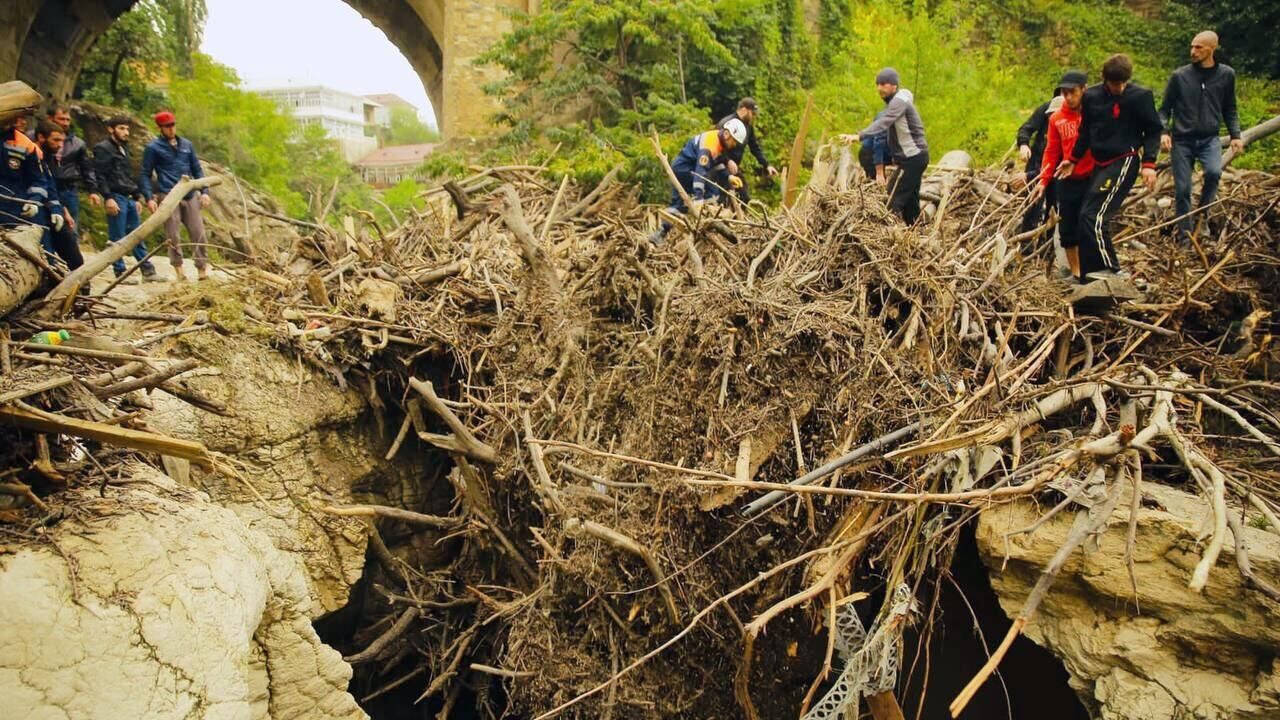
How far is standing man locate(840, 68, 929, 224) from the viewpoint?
6.32 meters

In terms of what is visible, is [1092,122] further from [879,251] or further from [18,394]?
[18,394]

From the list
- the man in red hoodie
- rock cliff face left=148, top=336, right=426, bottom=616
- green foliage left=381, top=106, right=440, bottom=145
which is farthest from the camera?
green foliage left=381, top=106, right=440, bottom=145

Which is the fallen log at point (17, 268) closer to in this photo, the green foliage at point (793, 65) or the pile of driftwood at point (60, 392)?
the pile of driftwood at point (60, 392)

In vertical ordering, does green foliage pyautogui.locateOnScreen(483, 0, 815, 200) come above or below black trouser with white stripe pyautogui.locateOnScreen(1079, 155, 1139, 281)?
above

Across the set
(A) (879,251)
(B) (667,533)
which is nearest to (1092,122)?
(A) (879,251)

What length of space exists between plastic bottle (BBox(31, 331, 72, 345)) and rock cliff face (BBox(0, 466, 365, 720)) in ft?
1.81

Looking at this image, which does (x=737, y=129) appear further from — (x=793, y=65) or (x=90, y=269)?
(x=793, y=65)

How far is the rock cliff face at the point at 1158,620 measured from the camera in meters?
3.38

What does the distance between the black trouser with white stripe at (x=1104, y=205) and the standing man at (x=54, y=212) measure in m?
6.38

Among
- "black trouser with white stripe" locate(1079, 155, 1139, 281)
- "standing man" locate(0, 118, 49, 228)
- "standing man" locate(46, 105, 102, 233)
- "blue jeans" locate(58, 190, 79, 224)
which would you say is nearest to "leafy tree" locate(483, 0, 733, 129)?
"standing man" locate(46, 105, 102, 233)

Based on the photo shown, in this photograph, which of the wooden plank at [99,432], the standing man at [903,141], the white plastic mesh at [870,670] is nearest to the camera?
the wooden plank at [99,432]

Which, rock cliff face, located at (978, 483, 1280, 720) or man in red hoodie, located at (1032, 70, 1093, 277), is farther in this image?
man in red hoodie, located at (1032, 70, 1093, 277)

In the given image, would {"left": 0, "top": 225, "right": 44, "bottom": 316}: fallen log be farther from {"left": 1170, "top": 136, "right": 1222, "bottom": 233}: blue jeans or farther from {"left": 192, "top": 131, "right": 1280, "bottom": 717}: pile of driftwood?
{"left": 1170, "top": 136, "right": 1222, "bottom": 233}: blue jeans

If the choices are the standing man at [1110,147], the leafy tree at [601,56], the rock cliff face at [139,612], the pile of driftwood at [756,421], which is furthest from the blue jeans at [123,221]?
the standing man at [1110,147]
